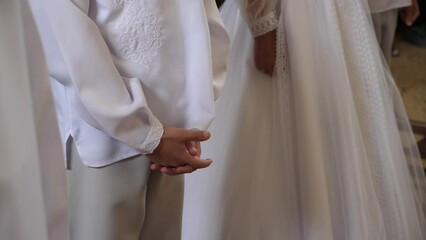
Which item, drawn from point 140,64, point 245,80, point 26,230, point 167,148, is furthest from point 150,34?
point 245,80

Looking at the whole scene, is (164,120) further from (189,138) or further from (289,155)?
(289,155)

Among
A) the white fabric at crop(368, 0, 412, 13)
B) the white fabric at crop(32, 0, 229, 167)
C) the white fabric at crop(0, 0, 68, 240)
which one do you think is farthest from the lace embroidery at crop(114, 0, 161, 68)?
the white fabric at crop(368, 0, 412, 13)

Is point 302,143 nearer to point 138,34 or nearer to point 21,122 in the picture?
point 138,34

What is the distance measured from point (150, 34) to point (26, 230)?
12.1 inches

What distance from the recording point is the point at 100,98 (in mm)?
598

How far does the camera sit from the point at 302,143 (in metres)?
0.96

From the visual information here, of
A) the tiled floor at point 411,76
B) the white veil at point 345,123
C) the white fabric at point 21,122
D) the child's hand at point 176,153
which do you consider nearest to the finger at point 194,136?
the child's hand at point 176,153

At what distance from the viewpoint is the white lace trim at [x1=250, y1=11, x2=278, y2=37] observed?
96cm

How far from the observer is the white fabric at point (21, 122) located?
38 cm

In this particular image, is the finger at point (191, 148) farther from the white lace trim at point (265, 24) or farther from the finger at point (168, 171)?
the white lace trim at point (265, 24)

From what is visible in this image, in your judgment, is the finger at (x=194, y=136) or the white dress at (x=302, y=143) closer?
the finger at (x=194, y=136)

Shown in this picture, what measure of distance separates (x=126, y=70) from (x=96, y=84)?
5cm

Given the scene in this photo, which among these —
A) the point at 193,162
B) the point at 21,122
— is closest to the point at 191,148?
the point at 193,162

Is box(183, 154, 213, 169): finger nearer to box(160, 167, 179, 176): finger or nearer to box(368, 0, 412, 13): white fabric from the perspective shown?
box(160, 167, 179, 176): finger
